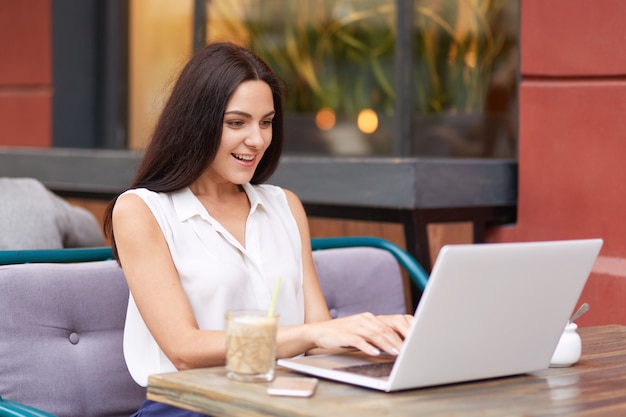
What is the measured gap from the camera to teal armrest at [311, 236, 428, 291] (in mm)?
3152

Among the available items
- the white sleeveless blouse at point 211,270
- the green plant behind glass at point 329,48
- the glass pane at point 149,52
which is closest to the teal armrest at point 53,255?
the white sleeveless blouse at point 211,270

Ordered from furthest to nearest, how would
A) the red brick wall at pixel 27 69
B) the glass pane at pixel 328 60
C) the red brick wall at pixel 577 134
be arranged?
1. the red brick wall at pixel 27 69
2. the glass pane at pixel 328 60
3. the red brick wall at pixel 577 134

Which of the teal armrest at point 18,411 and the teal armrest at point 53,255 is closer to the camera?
the teal armrest at point 18,411

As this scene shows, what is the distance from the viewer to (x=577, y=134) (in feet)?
11.2

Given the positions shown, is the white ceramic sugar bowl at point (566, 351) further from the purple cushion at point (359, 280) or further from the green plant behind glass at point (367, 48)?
the green plant behind glass at point (367, 48)

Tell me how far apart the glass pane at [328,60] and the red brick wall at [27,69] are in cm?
95

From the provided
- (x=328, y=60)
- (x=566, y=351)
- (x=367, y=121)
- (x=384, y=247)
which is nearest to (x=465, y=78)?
(x=367, y=121)

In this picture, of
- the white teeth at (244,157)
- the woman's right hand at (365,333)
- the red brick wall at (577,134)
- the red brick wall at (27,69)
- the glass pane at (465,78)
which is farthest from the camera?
the red brick wall at (27,69)

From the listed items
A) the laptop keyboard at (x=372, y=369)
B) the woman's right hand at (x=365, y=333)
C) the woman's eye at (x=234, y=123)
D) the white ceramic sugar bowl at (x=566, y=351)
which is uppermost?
the woman's eye at (x=234, y=123)

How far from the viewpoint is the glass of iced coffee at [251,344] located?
1.75m

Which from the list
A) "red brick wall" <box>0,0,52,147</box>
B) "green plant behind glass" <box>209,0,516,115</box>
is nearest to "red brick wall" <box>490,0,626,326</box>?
"green plant behind glass" <box>209,0,516,115</box>

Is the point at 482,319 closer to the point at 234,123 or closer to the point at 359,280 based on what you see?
the point at 234,123

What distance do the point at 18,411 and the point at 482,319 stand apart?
3.22 feet

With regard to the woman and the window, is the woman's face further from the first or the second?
the window
